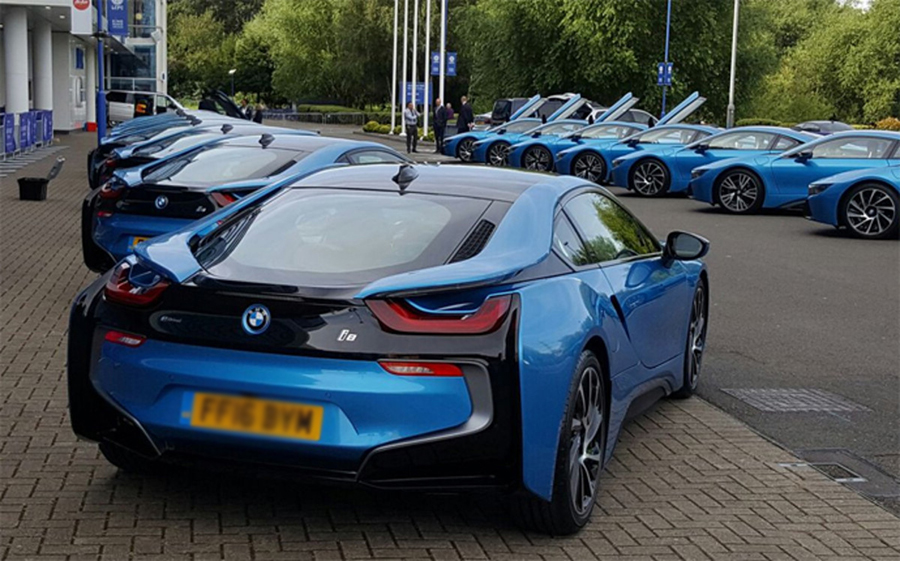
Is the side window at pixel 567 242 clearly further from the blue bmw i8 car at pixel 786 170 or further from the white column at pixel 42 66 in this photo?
the white column at pixel 42 66

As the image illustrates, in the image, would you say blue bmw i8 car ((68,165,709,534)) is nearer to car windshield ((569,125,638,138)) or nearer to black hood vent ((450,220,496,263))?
black hood vent ((450,220,496,263))

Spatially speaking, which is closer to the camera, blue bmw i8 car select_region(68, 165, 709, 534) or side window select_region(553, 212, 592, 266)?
blue bmw i8 car select_region(68, 165, 709, 534)

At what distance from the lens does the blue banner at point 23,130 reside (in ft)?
95.7

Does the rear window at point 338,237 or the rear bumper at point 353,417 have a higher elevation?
the rear window at point 338,237

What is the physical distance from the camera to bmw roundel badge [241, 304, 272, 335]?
423 cm

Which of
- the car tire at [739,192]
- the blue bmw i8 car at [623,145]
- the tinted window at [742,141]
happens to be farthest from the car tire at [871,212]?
the blue bmw i8 car at [623,145]

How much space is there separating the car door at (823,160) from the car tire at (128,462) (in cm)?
1516

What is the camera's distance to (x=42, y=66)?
42719 millimetres

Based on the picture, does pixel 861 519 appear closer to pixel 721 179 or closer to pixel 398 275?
pixel 398 275

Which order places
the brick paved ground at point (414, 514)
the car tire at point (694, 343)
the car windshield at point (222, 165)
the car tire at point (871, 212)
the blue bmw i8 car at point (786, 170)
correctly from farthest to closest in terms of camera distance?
the blue bmw i8 car at point (786, 170) → the car tire at point (871, 212) → the car windshield at point (222, 165) → the car tire at point (694, 343) → the brick paved ground at point (414, 514)

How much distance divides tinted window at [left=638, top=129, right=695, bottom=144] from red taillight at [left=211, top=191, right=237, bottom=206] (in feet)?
54.0

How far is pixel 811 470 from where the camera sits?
5.71 meters

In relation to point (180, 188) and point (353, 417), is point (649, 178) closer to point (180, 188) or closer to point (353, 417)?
point (180, 188)

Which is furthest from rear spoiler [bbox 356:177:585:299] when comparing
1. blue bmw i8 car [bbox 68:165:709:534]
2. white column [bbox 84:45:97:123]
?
white column [bbox 84:45:97:123]
